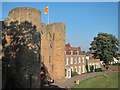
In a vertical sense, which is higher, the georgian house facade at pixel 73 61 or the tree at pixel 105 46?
the tree at pixel 105 46

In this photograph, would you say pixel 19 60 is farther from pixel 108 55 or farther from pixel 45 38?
pixel 108 55

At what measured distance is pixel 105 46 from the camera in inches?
1720

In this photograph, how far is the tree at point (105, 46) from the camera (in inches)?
1720

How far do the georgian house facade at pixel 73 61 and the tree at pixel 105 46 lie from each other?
402 inches

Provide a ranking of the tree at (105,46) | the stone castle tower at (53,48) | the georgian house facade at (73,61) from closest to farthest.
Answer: the stone castle tower at (53,48)
the georgian house facade at (73,61)
the tree at (105,46)

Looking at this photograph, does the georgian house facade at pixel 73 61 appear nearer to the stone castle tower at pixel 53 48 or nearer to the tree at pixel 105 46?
the stone castle tower at pixel 53 48

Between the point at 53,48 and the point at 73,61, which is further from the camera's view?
the point at 73,61

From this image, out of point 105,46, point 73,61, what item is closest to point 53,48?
point 73,61

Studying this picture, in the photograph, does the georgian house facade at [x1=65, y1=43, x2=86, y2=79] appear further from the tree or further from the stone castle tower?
the tree

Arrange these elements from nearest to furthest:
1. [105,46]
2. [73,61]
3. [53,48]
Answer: [53,48] → [73,61] → [105,46]

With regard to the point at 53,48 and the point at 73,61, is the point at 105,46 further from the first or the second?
the point at 53,48

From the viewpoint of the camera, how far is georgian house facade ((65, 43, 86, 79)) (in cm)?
3173

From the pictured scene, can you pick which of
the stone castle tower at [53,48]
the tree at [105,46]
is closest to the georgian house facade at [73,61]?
the stone castle tower at [53,48]

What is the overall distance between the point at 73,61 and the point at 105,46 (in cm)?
1660
